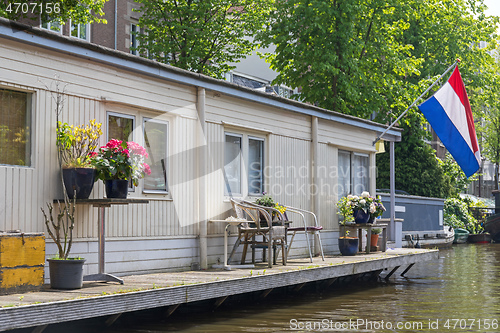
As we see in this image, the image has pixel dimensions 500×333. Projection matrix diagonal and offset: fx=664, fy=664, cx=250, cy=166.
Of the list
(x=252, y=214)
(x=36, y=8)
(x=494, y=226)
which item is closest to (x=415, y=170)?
(x=494, y=226)

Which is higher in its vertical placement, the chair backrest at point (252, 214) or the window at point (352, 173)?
the window at point (352, 173)

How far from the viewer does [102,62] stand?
886cm

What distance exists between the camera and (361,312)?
9742 mm

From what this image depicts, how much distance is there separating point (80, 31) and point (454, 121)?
1264cm

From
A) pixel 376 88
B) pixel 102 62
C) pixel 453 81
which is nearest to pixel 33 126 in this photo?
pixel 102 62

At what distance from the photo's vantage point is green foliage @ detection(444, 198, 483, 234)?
3108 cm

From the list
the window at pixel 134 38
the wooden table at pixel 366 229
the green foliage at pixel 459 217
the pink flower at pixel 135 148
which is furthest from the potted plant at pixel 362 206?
the green foliage at pixel 459 217

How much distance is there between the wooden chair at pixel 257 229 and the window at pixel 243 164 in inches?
17.4

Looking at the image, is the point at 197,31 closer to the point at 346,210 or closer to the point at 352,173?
the point at 352,173

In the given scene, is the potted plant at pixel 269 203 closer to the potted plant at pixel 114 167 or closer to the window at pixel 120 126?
the window at pixel 120 126

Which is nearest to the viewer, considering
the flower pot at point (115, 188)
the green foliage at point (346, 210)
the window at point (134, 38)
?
the flower pot at point (115, 188)

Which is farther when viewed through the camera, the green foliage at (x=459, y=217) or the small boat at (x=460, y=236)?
the green foliage at (x=459, y=217)

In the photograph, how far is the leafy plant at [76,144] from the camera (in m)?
8.09

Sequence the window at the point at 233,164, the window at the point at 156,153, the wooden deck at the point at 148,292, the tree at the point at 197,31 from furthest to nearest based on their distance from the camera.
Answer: the tree at the point at 197,31
the window at the point at 233,164
the window at the point at 156,153
the wooden deck at the point at 148,292
